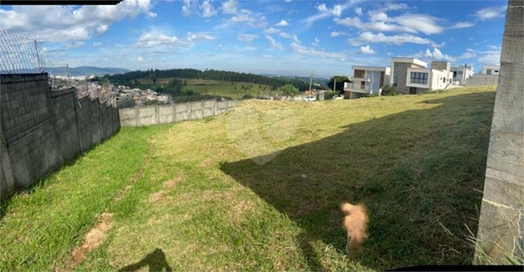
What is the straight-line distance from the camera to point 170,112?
12445mm

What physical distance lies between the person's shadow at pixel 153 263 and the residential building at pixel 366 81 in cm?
2935

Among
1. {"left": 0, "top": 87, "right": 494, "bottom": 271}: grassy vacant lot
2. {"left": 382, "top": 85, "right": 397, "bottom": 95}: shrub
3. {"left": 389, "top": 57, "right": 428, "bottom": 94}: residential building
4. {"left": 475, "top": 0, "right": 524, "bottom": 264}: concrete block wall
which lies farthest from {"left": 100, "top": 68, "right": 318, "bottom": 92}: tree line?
{"left": 475, "top": 0, "right": 524, "bottom": 264}: concrete block wall

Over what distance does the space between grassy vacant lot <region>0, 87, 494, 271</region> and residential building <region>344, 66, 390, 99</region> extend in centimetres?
2592

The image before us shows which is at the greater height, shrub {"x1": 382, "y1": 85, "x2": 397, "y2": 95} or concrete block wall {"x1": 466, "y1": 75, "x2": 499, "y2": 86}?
concrete block wall {"x1": 466, "y1": 75, "x2": 499, "y2": 86}

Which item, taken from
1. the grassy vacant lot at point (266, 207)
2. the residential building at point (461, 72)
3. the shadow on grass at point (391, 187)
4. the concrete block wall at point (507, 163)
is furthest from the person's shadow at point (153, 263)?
the residential building at point (461, 72)

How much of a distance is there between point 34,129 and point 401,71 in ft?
96.6

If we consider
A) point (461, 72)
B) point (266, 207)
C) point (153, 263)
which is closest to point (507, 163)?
point (266, 207)

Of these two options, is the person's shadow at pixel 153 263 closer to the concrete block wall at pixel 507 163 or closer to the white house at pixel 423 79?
the concrete block wall at pixel 507 163

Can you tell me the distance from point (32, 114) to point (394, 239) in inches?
184

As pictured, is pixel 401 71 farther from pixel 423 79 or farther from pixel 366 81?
pixel 366 81

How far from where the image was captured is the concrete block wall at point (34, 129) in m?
3.46

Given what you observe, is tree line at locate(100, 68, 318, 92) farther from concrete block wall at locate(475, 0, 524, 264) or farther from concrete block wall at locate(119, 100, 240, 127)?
concrete block wall at locate(475, 0, 524, 264)

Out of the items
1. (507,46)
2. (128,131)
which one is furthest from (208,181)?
(128,131)

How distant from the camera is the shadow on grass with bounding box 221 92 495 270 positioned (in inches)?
92.8
